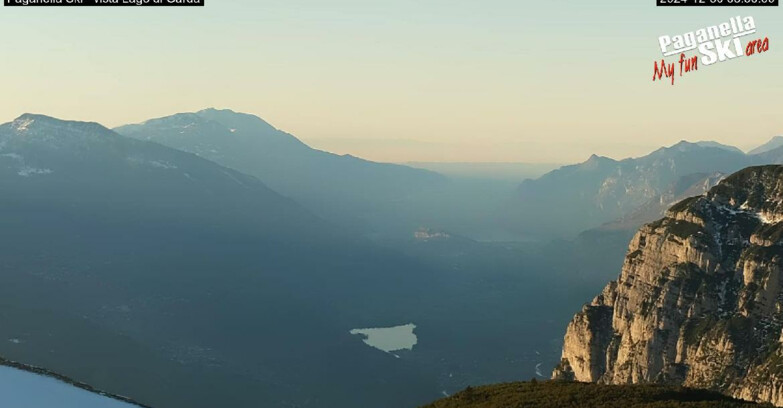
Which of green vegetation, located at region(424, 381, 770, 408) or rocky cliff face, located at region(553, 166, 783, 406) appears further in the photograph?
rocky cliff face, located at region(553, 166, 783, 406)

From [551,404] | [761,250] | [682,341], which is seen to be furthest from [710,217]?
[551,404]

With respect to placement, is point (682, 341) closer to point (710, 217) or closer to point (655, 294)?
point (655, 294)

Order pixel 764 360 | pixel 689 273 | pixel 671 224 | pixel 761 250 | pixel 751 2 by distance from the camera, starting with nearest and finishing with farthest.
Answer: pixel 751 2 < pixel 764 360 < pixel 761 250 < pixel 689 273 < pixel 671 224

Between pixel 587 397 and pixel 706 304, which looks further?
pixel 706 304

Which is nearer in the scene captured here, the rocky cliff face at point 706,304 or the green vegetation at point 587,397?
the green vegetation at point 587,397
